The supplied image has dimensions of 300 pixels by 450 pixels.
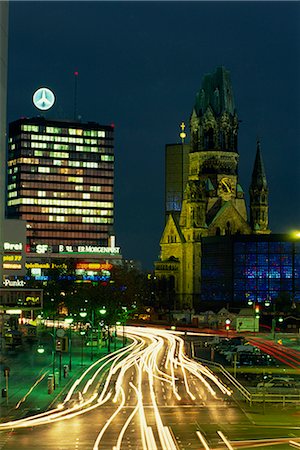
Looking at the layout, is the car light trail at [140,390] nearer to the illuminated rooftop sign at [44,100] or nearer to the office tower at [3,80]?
the office tower at [3,80]

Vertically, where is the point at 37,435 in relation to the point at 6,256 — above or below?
below

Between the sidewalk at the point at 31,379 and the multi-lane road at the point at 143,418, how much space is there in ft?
Result: 4.13

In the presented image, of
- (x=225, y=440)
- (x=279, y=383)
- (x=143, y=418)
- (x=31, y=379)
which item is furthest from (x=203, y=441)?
(x=31, y=379)

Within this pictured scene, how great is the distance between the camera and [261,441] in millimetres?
48625

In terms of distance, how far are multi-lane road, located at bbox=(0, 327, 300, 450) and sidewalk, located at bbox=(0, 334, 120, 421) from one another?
1260 mm

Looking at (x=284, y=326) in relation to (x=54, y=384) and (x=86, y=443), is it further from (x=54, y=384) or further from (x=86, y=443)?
(x=86, y=443)

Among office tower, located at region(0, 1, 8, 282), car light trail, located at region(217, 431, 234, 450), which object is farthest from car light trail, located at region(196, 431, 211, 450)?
office tower, located at region(0, 1, 8, 282)

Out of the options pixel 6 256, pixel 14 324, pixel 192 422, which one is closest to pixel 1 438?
pixel 192 422

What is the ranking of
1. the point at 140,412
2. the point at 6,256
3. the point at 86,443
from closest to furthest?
→ the point at 86,443, the point at 140,412, the point at 6,256

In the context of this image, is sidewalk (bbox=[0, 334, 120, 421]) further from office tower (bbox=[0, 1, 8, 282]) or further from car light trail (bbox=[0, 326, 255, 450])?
office tower (bbox=[0, 1, 8, 282])

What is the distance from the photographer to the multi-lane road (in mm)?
48156

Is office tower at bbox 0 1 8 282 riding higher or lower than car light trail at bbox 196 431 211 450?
higher

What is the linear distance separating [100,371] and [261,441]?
1726 inches

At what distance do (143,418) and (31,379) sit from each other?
1113 inches
